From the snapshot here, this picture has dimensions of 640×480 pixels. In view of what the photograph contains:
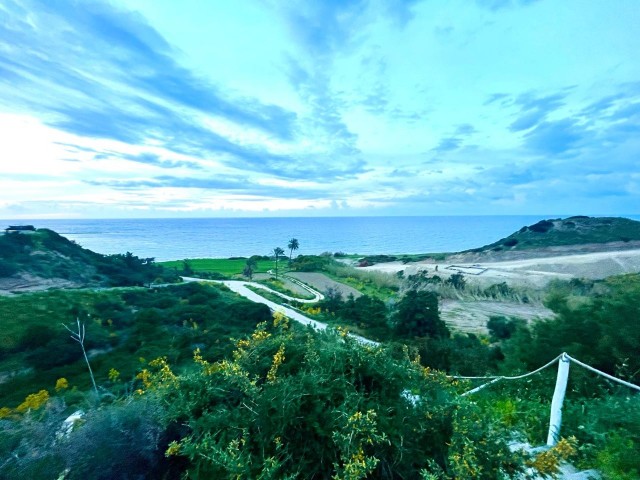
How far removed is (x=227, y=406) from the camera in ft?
7.24

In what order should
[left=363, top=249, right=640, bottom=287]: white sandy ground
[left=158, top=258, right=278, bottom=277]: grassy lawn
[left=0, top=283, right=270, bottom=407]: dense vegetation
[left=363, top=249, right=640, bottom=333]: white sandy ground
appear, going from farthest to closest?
1. [left=158, top=258, right=278, bottom=277]: grassy lawn
2. [left=363, top=249, right=640, bottom=287]: white sandy ground
3. [left=363, top=249, right=640, bottom=333]: white sandy ground
4. [left=0, top=283, right=270, bottom=407]: dense vegetation

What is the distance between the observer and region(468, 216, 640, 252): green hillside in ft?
193

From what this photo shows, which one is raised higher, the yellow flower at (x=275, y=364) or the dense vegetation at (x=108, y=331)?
the yellow flower at (x=275, y=364)

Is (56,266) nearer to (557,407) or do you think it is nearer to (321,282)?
(321,282)

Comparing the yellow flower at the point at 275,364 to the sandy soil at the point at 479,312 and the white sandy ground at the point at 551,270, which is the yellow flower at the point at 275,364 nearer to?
the sandy soil at the point at 479,312

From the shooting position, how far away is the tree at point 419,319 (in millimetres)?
19031

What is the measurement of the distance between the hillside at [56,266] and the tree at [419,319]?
117 feet

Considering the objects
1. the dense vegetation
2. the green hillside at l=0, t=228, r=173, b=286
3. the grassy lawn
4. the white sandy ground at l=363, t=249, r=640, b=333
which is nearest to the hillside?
the green hillside at l=0, t=228, r=173, b=286

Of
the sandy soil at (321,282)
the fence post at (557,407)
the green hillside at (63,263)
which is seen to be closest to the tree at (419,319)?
the sandy soil at (321,282)

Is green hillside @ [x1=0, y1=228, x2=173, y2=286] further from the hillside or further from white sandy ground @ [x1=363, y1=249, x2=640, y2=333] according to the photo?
white sandy ground @ [x1=363, y1=249, x2=640, y2=333]

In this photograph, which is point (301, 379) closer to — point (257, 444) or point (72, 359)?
point (257, 444)

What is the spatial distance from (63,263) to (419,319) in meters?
45.7

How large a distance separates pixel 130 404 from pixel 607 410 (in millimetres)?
4902

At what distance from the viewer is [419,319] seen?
19.3 metres
